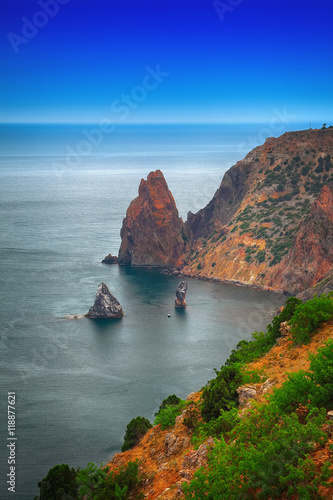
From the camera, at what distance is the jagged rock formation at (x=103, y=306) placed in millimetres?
110938

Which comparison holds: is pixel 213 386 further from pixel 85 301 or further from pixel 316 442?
pixel 85 301

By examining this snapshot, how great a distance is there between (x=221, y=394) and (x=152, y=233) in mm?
112101

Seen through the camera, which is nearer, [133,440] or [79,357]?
[133,440]

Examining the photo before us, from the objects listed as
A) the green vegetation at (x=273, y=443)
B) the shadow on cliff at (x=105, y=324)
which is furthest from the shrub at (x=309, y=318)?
the shadow on cliff at (x=105, y=324)

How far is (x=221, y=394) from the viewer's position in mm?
38875

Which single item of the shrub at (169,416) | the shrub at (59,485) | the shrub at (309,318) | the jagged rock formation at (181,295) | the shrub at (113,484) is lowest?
the shrub at (59,485)

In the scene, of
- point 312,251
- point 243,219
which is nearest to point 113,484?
point 312,251

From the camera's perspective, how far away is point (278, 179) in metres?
154

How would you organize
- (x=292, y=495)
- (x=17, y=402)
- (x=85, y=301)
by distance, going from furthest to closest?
(x=85, y=301) → (x=17, y=402) → (x=292, y=495)

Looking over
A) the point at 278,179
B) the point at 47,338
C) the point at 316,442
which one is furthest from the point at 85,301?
the point at 316,442

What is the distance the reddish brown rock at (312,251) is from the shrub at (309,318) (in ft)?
267

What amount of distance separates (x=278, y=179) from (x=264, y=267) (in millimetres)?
29427

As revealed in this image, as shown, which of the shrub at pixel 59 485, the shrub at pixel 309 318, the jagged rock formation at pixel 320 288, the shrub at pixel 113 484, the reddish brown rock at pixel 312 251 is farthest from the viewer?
the reddish brown rock at pixel 312 251

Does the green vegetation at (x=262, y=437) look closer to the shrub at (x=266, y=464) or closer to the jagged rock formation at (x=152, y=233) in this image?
the shrub at (x=266, y=464)
